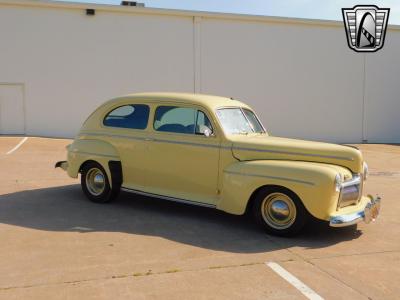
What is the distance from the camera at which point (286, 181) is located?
5.86 meters

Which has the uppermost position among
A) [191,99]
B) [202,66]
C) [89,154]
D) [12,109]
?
[202,66]

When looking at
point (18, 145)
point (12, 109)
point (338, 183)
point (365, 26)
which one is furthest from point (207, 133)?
point (365, 26)

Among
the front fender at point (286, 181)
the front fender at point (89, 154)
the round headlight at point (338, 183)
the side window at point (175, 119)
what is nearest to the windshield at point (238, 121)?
the side window at point (175, 119)

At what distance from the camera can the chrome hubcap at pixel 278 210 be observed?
599 centimetres

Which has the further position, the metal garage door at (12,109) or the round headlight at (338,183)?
the metal garage door at (12,109)

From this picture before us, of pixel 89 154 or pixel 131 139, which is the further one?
pixel 89 154

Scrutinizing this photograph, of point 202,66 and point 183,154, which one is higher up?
point 202,66

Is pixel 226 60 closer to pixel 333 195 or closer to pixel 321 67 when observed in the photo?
pixel 321 67

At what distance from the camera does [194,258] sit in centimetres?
515

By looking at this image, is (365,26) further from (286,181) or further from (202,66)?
Result: (286,181)

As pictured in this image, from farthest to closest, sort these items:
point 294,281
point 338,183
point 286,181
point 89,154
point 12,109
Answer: point 12,109
point 89,154
point 286,181
point 338,183
point 294,281

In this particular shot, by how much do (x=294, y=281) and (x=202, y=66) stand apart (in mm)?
16516

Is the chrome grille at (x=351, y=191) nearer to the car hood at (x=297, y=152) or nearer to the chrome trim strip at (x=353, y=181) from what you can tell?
the chrome trim strip at (x=353, y=181)

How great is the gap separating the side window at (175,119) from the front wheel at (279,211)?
57.6 inches
